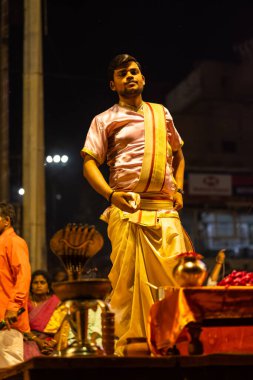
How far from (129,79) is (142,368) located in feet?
8.30

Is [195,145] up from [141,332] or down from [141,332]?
up

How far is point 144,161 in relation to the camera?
5535mm

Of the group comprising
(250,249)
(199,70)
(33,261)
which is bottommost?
(33,261)

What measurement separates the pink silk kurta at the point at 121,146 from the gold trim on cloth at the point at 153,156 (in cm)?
4

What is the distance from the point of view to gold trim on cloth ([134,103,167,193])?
5512mm

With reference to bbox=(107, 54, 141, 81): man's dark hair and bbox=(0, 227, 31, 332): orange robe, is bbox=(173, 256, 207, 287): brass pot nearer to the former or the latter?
bbox=(107, 54, 141, 81): man's dark hair

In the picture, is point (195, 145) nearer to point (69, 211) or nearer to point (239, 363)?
point (69, 211)

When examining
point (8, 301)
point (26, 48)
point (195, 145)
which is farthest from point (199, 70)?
point (8, 301)

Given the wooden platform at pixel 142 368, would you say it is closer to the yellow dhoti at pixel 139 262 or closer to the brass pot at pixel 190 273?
the brass pot at pixel 190 273

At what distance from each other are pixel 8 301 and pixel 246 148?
33.9m

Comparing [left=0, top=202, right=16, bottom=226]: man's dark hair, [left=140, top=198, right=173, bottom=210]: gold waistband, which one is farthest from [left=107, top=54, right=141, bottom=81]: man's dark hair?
[left=0, top=202, right=16, bottom=226]: man's dark hair

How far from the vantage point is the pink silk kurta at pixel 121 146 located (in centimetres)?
557

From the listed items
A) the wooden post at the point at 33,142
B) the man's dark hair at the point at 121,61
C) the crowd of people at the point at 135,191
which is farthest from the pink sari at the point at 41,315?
the man's dark hair at the point at 121,61

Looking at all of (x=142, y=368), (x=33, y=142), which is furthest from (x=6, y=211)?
(x=33, y=142)
